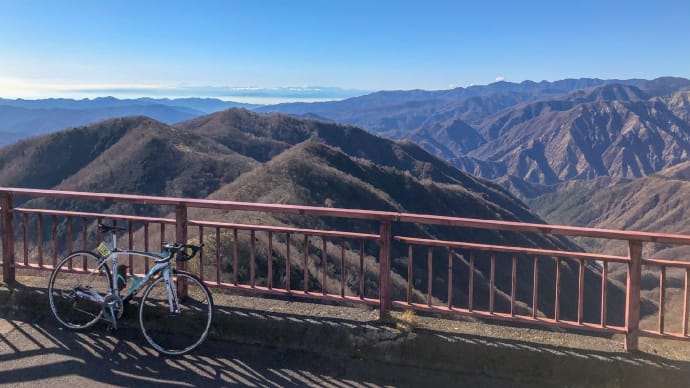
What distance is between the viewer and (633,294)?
5.28m

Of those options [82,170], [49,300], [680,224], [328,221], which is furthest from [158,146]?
[680,224]

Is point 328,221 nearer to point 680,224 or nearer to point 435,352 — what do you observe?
point 435,352

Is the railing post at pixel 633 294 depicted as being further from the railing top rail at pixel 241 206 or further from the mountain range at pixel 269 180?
the mountain range at pixel 269 180

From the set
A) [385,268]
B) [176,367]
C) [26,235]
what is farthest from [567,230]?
[26,235]

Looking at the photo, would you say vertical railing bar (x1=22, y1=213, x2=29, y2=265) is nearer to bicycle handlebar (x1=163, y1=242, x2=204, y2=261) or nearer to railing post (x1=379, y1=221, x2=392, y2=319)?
bicycle handlebar (x1=163, y1=242, x2=204, y2=261)

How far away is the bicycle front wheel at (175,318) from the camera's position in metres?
5.66

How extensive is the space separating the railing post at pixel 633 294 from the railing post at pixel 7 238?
6.67 metres

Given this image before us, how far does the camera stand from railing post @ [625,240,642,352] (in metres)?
5.18

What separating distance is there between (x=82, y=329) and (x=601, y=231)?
530 centimetres

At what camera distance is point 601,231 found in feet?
17.6

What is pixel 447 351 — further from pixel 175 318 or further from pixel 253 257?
pixel 175 318

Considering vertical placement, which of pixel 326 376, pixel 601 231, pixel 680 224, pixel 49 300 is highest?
pixel 601 231

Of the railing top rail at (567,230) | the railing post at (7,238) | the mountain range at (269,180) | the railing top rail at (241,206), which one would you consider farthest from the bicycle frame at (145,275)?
the mountain range at (269,180)

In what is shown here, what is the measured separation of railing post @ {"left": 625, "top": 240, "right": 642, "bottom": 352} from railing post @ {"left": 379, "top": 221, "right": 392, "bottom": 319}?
221 cm
